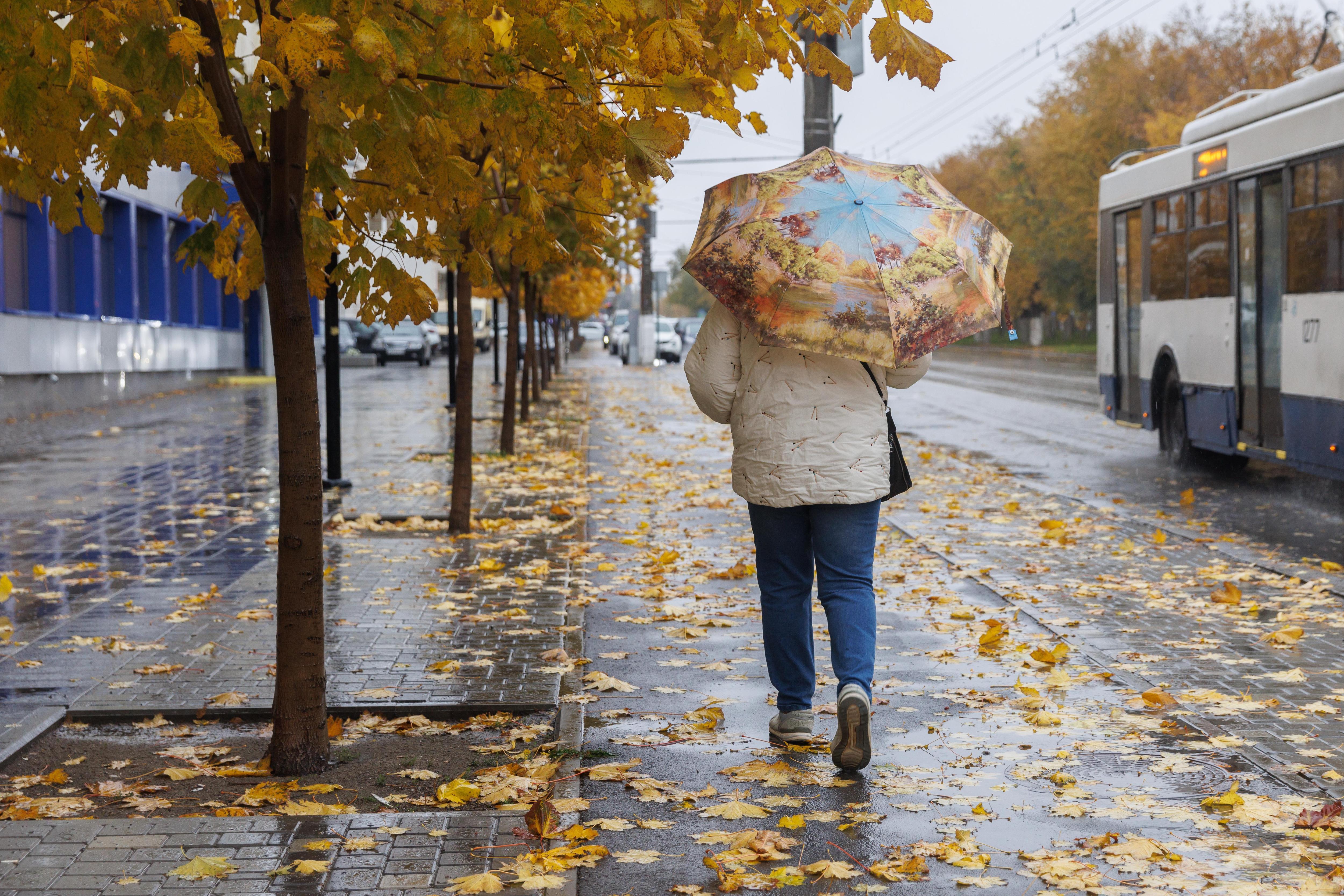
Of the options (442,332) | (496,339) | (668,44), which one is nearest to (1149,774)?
(668,44)

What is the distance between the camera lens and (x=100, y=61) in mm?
4465

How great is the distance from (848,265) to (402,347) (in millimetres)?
46203

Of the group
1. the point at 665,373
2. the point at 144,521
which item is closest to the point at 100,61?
the point at 144,521

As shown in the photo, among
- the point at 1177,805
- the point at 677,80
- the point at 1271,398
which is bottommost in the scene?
the point at 1177,805

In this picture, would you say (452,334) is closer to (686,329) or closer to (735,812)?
(735,812)

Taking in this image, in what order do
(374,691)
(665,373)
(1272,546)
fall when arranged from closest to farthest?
(374,691)
(1272,546)
(665,373)

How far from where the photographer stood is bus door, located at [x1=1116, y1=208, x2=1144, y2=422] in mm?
16312

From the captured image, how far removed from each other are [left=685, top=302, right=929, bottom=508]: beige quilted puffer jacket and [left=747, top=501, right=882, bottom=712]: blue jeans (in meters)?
0.09

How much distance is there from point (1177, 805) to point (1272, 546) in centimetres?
601

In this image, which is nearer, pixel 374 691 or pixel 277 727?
pixel 277 727

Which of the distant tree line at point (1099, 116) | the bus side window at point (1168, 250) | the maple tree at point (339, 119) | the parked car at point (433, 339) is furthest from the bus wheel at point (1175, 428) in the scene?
the parked car at point (433, 339)

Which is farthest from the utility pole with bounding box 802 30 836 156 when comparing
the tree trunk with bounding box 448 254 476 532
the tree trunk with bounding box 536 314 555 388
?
the tree trunk with bounding box 536 314 555 388

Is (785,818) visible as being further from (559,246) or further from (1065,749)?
(559,246)

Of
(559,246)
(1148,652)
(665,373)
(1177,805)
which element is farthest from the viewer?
(665,373)
